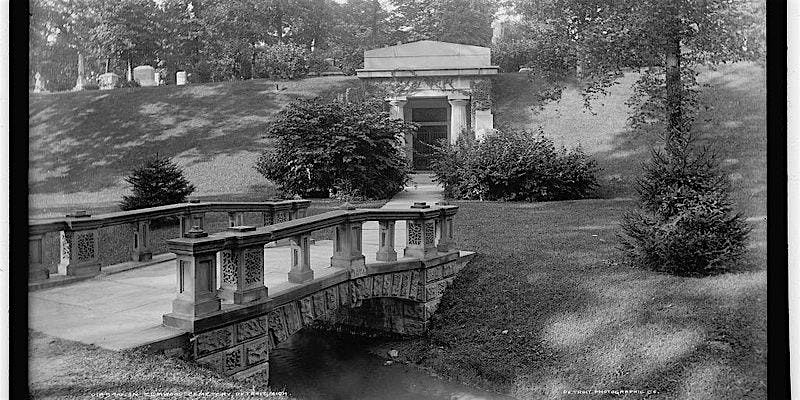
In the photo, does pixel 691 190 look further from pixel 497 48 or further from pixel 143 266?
pixel 497 48

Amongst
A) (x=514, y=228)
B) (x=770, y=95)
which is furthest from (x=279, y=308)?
(x=514, y=228)

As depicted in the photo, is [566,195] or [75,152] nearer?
[75,152]

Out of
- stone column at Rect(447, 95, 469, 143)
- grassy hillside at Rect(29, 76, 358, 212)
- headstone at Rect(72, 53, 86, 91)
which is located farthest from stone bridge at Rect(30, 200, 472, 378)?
stone column at Rect(447, 95, 469, 143)

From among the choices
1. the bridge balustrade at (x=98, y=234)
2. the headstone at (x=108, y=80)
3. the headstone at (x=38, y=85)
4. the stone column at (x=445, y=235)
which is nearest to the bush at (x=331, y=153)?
the bridge balustrade at (x=98, y=234)

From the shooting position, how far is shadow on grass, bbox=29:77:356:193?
6363 mm

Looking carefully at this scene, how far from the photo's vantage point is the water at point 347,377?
23.5 ft

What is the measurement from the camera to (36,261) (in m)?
6.51

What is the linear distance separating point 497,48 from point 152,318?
1345 centimetres

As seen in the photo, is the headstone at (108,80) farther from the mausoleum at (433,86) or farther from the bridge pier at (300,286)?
A: the mausoleum at (433,86)

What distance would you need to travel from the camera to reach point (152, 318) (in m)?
5.94

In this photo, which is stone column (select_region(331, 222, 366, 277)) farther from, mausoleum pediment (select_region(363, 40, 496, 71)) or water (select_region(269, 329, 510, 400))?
mausoleum pediment (select_region(363, 40, 496, 71))

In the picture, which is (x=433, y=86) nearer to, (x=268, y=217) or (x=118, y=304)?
(x=268, y=217)

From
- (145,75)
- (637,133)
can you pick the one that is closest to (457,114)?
(637,133)

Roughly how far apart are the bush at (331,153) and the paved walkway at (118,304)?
17.0ft
